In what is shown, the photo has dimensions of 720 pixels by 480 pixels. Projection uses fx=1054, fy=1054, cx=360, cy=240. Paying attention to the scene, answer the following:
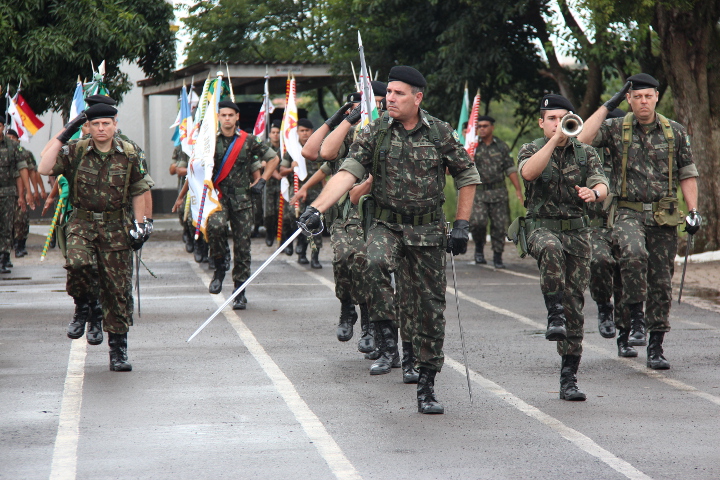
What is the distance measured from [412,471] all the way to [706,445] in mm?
1661

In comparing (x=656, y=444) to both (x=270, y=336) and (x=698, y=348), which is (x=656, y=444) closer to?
(x=698, y=348)

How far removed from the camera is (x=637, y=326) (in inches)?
332

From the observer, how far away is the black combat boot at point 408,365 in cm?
722

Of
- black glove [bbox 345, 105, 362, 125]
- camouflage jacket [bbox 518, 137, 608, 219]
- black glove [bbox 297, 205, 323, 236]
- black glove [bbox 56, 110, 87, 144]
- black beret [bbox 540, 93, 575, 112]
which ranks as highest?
black beret [bbox 540, 93, 575, 112]

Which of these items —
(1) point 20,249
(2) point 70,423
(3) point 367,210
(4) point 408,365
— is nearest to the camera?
(2) point 70,423

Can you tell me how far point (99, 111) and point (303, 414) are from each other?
284 centimetres

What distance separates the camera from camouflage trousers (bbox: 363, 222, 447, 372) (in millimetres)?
6328

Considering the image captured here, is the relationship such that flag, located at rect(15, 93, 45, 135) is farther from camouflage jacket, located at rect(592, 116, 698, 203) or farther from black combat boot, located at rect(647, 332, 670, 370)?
black combat boot, located at rect(647, 332, 670, 370)

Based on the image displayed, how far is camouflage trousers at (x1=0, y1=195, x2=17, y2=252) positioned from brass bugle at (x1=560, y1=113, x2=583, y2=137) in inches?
404

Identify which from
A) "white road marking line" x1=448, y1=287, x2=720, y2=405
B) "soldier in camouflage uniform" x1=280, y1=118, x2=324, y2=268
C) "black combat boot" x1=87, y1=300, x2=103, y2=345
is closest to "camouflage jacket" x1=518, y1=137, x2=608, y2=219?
"white road marking line" x1=448, y1=287, x2=720, y2=405

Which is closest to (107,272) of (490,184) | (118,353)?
(118,353)

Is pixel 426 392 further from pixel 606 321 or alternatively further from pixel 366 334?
pixel 606 321

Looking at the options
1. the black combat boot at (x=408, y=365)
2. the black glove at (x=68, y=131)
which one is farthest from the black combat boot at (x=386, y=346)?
the black glove at (x=68, y=131)

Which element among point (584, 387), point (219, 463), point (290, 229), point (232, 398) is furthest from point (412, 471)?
point (290, 229)
